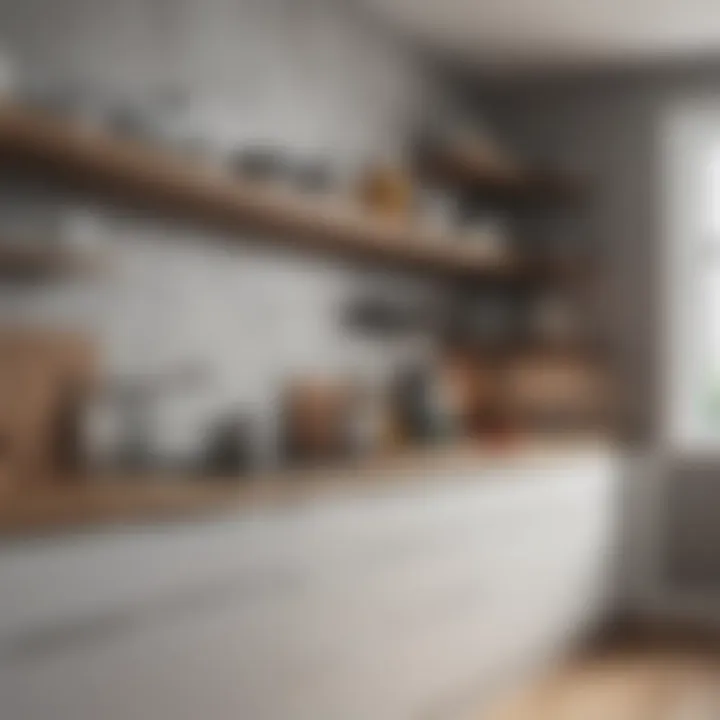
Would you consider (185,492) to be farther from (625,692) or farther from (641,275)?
(641,275)

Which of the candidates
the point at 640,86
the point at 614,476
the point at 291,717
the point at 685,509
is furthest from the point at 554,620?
the point at 640,86

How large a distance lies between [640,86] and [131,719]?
4291 millimetres

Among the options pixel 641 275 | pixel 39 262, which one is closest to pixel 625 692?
pixel 641 275

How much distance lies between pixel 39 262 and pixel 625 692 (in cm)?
248

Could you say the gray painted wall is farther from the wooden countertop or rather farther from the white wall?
the wooden countertop

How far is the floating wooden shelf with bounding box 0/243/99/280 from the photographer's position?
3.27 metres

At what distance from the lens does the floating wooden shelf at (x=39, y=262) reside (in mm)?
3271

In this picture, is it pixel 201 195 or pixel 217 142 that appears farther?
pixel 217 142

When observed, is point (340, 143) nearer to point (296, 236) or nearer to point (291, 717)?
point (296, 236)

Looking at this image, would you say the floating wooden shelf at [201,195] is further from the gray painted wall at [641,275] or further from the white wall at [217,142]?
the gray painted wall at [641,275]

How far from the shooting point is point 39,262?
332cm

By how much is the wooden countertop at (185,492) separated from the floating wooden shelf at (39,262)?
1.74ft

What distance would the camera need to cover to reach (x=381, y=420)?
5.00 m

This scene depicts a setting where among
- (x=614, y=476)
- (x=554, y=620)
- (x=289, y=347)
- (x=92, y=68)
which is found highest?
(x=92, y=68)
